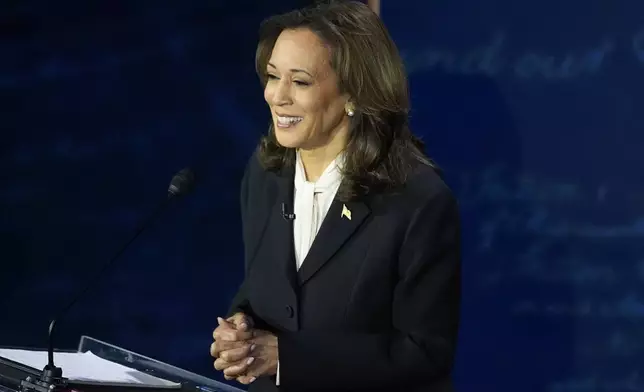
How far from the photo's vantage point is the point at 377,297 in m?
1.76

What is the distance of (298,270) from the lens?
182 cm

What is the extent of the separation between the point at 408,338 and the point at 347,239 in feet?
0.68

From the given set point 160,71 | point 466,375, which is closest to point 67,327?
point 160,71

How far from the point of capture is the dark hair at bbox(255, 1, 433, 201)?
1.79 m

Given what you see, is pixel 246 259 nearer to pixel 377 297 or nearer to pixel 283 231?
pixel 283 231

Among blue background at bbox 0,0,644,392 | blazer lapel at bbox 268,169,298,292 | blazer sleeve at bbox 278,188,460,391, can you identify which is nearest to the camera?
blazer sleeve at bbox 278,188,460,391

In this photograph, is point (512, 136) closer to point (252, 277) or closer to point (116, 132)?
point (252, 277)

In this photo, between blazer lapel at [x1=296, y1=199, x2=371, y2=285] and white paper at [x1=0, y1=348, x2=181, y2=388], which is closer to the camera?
white paper at [x1=0, y1=348, x2=181, y2=388]

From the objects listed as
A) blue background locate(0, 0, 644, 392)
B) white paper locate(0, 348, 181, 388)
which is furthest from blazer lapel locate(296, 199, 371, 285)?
blue background locate(0, 0, 644, 392)

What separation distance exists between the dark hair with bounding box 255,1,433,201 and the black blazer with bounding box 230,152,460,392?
36 mm

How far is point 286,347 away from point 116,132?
157 centimetres

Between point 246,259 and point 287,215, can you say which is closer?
point 287,215

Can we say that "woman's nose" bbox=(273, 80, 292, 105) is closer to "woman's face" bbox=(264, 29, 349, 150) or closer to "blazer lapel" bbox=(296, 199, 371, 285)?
"woman's face" bbox=(264, 29, 349, 150)

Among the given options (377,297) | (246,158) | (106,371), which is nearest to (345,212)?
(377,297)
